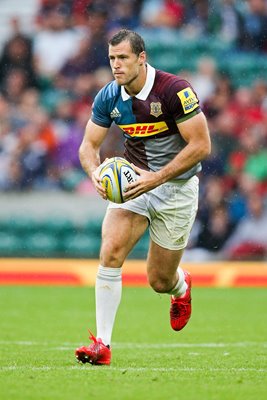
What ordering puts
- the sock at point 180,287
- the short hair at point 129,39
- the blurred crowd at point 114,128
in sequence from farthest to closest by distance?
1. the blurred crowd at point 114,128
2. the sock at point 180,287
3. the short hair at point 129,39

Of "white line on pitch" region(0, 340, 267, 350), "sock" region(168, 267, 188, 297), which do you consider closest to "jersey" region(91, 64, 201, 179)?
"sock" region(168, 267, 188, 297)

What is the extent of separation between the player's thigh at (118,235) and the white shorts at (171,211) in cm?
26

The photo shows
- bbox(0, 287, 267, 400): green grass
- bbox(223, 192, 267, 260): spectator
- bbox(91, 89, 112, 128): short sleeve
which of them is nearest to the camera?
bbox(0, 287, 267, 400): green grass

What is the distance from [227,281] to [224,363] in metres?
8.50

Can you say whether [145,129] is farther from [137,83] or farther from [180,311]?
[180,311]

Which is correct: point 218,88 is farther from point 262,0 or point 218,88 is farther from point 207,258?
point 207,258

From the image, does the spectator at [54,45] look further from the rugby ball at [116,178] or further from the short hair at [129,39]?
the rugby ball at [116,178]

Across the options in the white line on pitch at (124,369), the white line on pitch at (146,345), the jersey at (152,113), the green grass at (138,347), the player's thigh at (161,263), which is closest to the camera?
the green grass at (138,347)

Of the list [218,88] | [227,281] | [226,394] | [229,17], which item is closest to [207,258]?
[227,281]

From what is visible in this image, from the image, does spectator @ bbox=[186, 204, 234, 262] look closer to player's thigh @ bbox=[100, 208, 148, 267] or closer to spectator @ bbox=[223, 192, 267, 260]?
spectator @ bbox=[223, 192, 267, 260]

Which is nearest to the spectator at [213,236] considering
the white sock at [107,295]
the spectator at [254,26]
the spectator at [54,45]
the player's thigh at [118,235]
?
the spectator at [254,26]

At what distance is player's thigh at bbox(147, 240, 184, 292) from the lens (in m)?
7.47

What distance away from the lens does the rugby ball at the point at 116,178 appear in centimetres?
667

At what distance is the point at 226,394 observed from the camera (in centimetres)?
518
